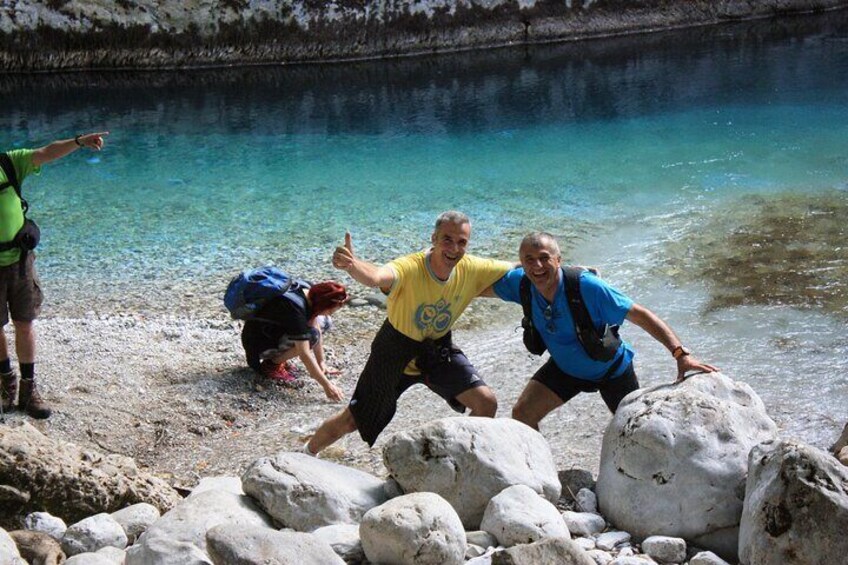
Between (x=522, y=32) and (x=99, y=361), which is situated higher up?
(x=522, y=32)

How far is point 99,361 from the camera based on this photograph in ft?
29.8

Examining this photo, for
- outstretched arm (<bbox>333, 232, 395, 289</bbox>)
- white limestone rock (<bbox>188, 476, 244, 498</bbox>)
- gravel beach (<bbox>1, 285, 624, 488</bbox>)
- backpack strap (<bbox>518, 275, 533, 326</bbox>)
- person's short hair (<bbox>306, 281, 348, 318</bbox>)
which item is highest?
outstretched arm (<bbox>333, 232, 395, 289</bbox>)

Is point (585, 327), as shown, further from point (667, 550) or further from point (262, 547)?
point (262, 547)

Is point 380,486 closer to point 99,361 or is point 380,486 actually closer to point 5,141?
point 99,361

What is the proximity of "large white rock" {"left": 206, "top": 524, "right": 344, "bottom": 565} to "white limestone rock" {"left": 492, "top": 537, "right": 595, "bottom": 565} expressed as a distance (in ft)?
2.61

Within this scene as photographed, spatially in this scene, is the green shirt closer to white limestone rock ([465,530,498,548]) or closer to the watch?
white limestone rock ([465,530,498,548])

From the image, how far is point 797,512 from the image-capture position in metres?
Result: 4.86

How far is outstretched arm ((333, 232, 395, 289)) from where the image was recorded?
20.0 feet

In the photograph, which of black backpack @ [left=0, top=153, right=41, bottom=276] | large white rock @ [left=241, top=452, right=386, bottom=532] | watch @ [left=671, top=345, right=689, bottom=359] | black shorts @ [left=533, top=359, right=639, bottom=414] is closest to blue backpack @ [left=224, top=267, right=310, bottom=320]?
black backpack @ [left=0, top=153, right=41, bottom=276]

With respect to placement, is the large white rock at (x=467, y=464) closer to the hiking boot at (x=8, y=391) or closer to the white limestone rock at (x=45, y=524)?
the white limestone rock at (x=45, y=524)

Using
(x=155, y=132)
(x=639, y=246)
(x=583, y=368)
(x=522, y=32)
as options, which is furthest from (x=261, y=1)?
(x=583, y=368)

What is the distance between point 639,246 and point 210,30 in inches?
809

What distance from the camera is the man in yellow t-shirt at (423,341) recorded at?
654 cm

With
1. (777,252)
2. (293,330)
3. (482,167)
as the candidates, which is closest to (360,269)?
(293,330)
